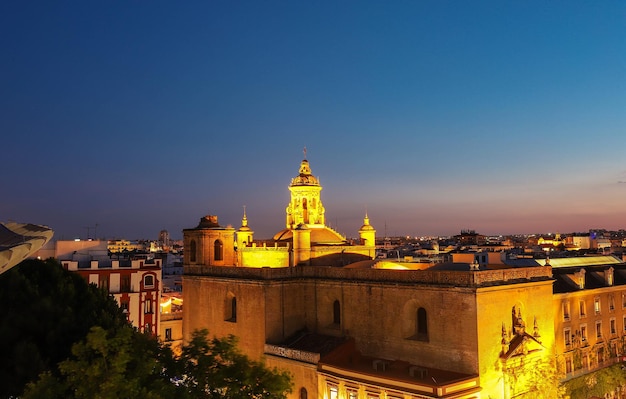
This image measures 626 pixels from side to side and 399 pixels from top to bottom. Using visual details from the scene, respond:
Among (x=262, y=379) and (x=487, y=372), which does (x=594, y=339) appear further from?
(x=262, y=379)

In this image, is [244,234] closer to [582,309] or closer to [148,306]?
[148,306]

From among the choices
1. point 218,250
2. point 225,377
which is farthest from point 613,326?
point 225,377

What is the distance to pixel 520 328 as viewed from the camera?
115 ft

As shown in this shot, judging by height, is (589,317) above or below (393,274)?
below

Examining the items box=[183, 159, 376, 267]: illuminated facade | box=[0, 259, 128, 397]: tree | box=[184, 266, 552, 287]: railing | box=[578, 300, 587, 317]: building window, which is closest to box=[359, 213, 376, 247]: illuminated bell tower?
box=[183, 159, 376, 267]: illuminated facade

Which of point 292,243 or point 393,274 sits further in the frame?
point 292,243

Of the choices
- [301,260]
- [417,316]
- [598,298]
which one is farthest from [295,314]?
[598,298]

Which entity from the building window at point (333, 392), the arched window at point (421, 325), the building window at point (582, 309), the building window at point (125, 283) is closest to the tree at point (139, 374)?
the building window at point (333, 392)

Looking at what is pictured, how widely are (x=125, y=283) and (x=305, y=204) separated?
672 inches

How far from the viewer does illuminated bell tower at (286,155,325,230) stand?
176 feet

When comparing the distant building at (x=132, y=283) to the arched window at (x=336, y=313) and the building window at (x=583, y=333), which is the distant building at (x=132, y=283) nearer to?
the arched window at (x=336, y=313)

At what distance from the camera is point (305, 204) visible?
53938mm

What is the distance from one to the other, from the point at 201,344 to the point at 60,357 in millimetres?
6445

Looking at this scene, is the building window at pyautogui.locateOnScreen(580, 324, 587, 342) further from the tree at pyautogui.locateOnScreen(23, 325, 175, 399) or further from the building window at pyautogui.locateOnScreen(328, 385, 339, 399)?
the tree at pyautogui.locateOnScreen(23, 325, 175, 399)
